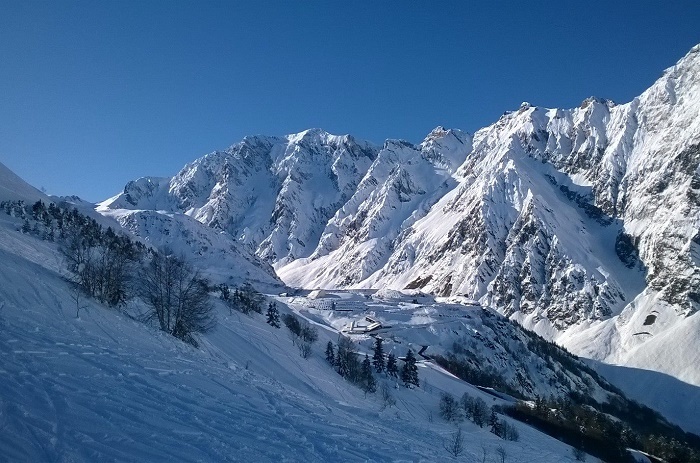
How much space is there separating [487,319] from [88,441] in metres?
135

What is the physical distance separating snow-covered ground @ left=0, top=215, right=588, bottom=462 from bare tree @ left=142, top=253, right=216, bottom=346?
702 cm

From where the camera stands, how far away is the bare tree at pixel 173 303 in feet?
111

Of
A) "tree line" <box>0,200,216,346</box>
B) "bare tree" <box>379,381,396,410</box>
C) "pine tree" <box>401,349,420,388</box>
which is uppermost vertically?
"tree line" <box>0,200,216,346</box>

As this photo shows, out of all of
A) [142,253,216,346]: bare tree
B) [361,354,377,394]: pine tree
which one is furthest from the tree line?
[361,354,377,394]: pine tree

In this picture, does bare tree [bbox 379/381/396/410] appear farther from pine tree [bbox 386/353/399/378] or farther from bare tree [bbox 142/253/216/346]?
bare tree [bbox 142/253/216/346]

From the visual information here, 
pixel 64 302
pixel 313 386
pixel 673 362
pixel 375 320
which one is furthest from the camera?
pixel 673 362

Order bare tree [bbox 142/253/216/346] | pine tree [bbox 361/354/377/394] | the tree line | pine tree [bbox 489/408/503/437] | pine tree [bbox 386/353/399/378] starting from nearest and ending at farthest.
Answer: the tree line < bare tree [bbox 142/253/216/346] < pine tree [bbox 489/408/503/437] < pine tree [bbox 361/354/377/394] < pine tree [bbox 386/353/399/378]

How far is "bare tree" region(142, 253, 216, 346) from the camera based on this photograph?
33.9 metres

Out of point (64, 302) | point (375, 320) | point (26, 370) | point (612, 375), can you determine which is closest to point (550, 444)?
point (64, 302)

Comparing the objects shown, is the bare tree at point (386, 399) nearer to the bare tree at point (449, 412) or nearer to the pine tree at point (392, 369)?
the bare tree at point (449, 412)

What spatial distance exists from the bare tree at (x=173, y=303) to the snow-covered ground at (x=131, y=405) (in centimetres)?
702

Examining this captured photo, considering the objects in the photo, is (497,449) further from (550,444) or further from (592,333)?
(592,333)

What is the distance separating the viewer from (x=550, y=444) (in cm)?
5375

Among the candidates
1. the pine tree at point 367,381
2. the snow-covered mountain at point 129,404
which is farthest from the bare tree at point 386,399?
the snow-covered mountain at point 129,404
